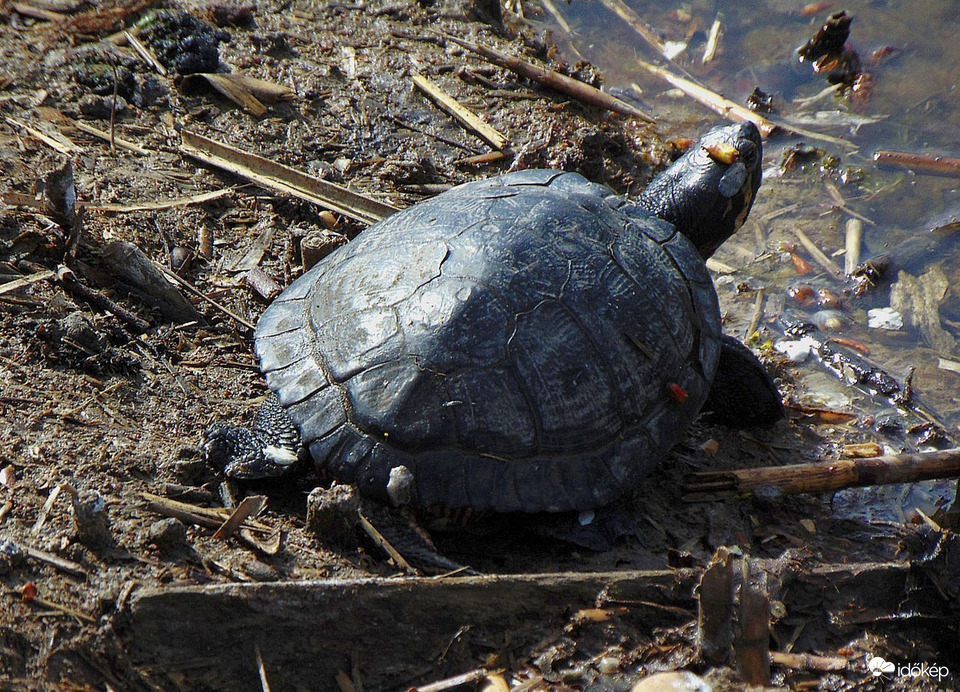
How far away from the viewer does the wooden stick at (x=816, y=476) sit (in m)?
4.36

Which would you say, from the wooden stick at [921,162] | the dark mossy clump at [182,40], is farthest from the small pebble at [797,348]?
the dark mossy clump at [182,40]

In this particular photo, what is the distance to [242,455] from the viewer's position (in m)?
3.57

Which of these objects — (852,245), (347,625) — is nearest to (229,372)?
(347,625)

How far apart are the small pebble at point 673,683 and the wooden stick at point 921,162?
21.6 feet

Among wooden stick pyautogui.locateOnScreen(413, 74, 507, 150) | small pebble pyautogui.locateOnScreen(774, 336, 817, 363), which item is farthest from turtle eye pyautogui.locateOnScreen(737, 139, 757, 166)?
wooden stick pyautogui.locateOnScreen(413, 74, 507, 150)

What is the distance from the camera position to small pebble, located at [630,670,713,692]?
108 inches

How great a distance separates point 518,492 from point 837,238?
490 cm

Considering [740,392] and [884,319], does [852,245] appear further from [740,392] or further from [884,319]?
[740,392]

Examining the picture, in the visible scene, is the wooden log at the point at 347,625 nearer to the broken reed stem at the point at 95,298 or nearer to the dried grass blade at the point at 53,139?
the broken reed stem at the point at 95,298

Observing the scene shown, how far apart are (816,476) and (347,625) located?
2.86 metres

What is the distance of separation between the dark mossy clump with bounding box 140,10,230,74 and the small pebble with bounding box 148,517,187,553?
486cm

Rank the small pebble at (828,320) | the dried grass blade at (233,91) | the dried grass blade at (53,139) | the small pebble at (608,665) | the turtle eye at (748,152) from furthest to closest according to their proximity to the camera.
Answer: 1. the dried grass blade at (233,91)
2. the small pebble at (828,320)
3. the dried grass blade at (53,139)
4. the turtle eye at (748,152)
5. the small pebble at (608,665)

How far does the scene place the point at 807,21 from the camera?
9.64 meters

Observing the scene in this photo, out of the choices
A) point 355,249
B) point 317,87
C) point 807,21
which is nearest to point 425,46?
point 317,87
